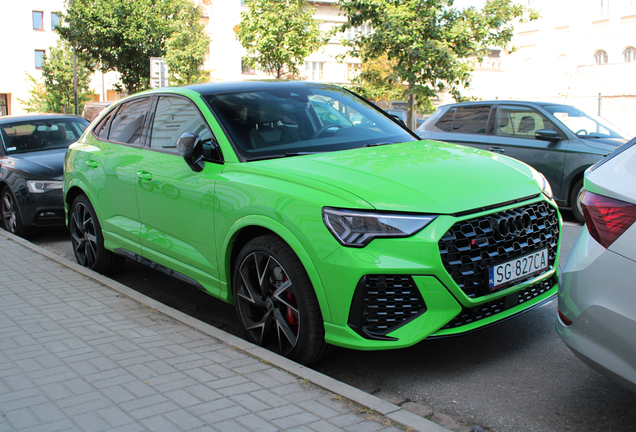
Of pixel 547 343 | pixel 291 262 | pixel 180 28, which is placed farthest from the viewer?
pixel 180 28

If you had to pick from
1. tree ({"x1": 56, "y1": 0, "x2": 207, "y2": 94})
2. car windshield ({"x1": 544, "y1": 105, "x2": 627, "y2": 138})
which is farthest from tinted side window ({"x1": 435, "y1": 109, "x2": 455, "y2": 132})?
tree ({"x1": 56, "y1": 0, "x2": 207, "y2": 94})

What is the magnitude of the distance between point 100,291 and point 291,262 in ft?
7.54

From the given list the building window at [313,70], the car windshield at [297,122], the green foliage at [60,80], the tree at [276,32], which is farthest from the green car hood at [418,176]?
the building window at [313,70]

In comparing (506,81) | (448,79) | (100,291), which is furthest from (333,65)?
(100,291)

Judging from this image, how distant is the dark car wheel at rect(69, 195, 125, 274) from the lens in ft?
18.8

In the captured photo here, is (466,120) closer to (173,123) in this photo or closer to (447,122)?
(447,122)

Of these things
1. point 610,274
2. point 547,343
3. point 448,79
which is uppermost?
point 448,79

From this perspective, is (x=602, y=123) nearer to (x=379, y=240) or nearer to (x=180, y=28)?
(x=379, y=240)

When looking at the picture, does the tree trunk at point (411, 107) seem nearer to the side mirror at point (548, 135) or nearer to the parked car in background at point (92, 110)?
the side mirror at point (548, 135)

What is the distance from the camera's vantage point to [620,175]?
2.62 meters

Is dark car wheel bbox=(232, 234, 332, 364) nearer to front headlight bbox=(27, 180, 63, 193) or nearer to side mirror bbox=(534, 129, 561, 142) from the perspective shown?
front headlight bbox=(27, 180, 63, 193)

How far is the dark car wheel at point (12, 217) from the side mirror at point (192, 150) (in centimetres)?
489

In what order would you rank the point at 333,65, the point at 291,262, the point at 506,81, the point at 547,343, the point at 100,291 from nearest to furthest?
1. the point at 291,262
2. the point at 547,343
3. the point at 100,291
4. the point at 506,81
5. the point at 333,65

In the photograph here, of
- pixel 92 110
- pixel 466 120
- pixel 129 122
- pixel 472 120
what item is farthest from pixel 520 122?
pixel 92 110
